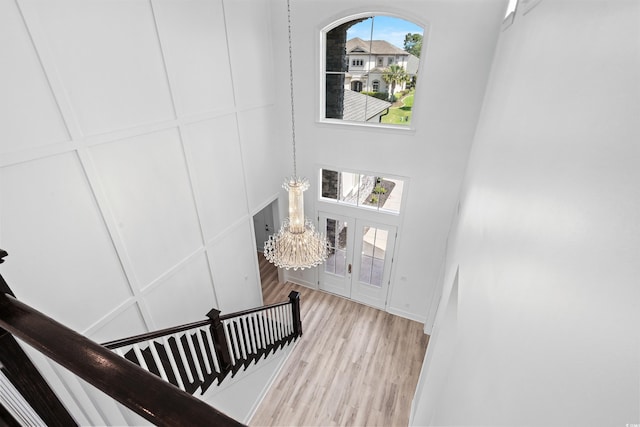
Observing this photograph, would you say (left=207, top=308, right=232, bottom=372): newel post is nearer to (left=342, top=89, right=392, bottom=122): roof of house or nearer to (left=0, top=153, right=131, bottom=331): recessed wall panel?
(left=0, top=153, right=131, bottom=331): recessed wall panel

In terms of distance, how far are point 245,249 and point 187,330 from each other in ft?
7.93

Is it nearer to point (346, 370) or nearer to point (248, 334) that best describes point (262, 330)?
point (248, 334)

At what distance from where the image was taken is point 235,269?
521 cm

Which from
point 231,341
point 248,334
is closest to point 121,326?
point 231,341

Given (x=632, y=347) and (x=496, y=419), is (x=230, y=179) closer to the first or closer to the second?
(x=496, y=419)

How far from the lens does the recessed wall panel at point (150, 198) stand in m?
3.05

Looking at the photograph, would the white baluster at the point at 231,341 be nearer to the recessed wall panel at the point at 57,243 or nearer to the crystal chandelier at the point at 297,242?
the crystal chandelier at the point at 297,242

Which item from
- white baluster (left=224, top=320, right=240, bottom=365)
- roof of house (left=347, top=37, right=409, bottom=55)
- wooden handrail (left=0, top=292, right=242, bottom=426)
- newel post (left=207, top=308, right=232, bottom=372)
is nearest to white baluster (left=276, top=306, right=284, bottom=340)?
white baluster (left=224, top=320, right=240, bottom=365)

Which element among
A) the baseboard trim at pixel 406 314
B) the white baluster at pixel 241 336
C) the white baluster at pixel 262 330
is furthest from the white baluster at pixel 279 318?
the baseboard trim at pixel 406 314

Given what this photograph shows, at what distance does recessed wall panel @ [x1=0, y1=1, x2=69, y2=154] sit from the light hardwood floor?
439 cm

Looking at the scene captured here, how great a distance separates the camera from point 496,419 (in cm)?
89

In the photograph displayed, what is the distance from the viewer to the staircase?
271 centimetres

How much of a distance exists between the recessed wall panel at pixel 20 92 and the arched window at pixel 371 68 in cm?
378

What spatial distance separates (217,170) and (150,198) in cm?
114
